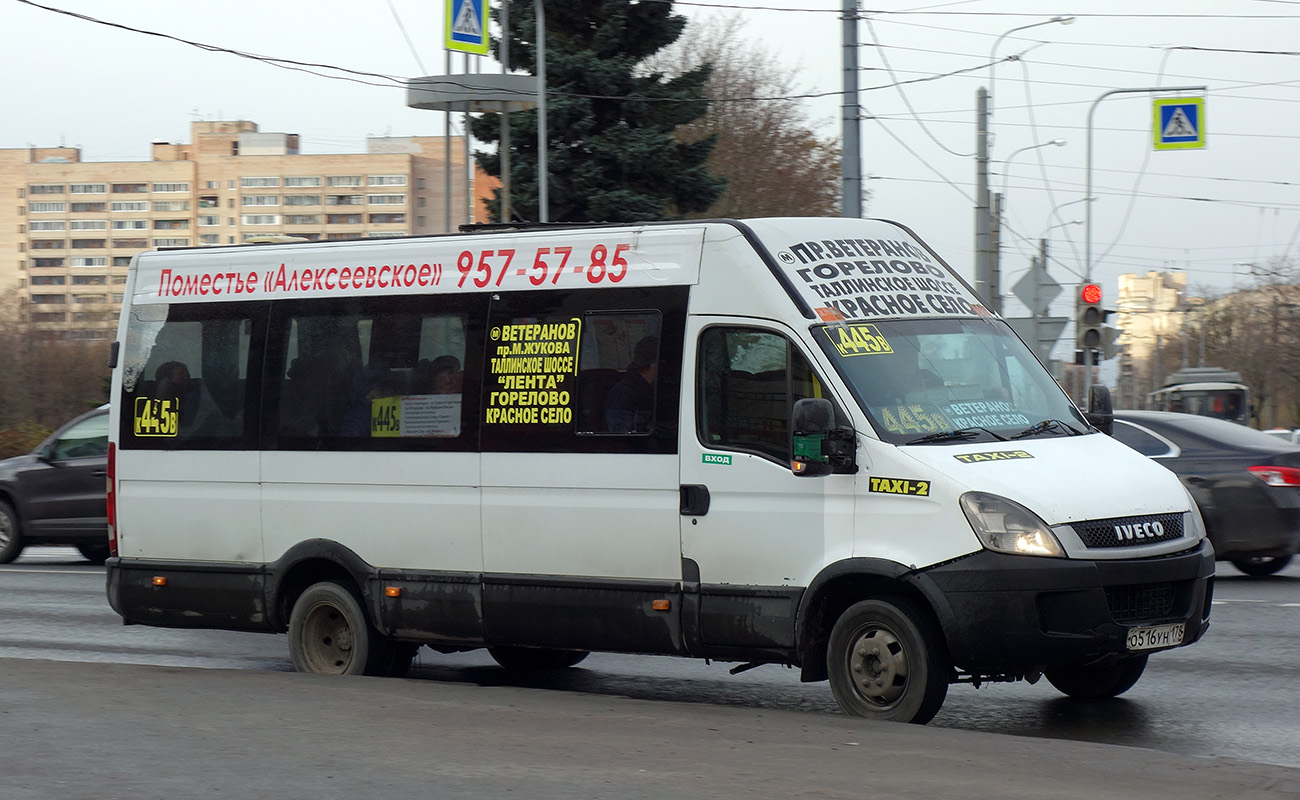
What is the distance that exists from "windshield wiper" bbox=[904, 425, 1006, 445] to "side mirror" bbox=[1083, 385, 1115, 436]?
1273 millimetres

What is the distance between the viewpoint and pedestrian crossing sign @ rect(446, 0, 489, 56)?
24.9 m

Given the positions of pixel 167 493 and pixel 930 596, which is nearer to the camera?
pixel 930 596

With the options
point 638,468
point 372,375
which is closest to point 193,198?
point 372,375

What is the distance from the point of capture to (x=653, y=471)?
26.0 feet

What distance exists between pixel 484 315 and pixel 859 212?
30.7 feet

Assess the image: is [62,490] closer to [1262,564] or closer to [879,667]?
[1262,564]

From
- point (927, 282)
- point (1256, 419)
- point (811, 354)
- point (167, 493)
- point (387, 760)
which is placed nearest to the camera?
point (387, 760)

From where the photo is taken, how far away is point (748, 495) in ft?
25.1

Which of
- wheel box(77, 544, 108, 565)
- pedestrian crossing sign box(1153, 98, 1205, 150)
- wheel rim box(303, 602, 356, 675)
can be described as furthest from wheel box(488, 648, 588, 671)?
pedestrian crossing sign box(1153, 98, 1205, 150)

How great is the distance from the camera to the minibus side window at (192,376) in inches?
375

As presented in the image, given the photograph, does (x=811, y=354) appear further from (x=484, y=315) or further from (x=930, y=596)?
(x=484, y=315)

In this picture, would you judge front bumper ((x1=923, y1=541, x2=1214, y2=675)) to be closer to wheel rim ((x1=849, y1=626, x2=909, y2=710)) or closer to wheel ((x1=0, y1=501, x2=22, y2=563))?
wheel rim ((x1=849, y1=626, x2=909, y2=710))

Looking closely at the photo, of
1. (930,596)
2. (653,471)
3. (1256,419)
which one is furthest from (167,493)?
(1256,419)

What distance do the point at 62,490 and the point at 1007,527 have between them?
13406 millimetres
